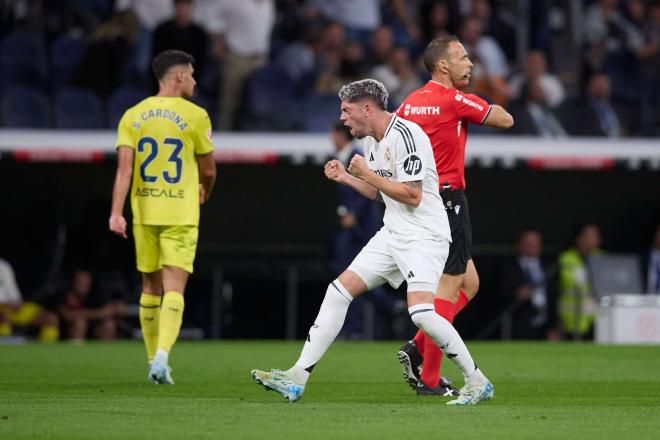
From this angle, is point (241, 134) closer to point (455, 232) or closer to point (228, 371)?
point (228, 371)

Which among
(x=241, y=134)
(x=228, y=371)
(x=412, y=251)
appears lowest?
(x=228, y=371)

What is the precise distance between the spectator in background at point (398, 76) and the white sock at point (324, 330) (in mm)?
9637

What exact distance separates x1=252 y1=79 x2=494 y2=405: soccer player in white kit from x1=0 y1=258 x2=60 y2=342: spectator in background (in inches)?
369

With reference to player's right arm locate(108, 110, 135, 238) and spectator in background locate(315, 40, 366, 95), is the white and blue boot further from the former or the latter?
spectator in background locate(315, 40, 366, 95)

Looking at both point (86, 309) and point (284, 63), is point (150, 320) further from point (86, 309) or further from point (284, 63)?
point (284, 63)

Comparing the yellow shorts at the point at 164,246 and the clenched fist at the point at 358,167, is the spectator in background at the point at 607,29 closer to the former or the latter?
the yellow shorts at the point at 164,246

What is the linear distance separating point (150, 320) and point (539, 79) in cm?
1038

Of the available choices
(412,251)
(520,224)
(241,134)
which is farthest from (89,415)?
(520,224)

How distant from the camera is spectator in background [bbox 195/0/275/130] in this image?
18578mm

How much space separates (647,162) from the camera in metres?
17.9

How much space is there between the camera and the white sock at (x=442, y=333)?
808 cm

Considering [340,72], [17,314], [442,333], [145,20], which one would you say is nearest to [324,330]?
[442,333]

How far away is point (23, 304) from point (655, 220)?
856 centimetres

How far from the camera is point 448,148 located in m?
9.26
